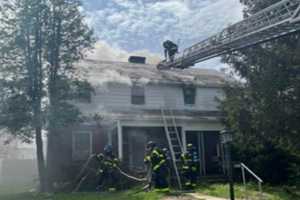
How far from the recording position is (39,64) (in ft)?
46.3

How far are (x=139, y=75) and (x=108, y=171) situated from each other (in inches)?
285

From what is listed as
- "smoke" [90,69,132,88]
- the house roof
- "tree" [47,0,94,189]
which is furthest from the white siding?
"tree" [47,0,94,189]

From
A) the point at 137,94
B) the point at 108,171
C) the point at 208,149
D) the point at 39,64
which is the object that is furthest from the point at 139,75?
the point at 108,171

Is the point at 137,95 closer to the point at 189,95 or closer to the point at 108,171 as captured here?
the point at 189,95

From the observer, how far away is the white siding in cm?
1758

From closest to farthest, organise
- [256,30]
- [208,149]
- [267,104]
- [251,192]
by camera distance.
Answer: [251,192] < [256,30] < [267,104] < [208,149]

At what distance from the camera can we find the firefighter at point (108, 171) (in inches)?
537

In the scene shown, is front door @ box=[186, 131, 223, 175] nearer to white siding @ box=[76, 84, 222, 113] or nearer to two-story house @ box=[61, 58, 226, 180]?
two-story house @ box=[61, 58, 226, 180]

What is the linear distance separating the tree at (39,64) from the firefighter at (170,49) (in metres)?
7.08

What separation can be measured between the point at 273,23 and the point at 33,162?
73.5 ft

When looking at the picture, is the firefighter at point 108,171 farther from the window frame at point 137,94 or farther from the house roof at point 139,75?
the window frame at point 137,94

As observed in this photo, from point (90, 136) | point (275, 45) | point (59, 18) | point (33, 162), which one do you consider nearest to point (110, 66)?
point (90, 136)

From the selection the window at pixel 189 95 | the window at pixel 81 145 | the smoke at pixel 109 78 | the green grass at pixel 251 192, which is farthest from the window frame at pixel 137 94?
the green grass at pixel 251 192

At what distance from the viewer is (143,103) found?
18.6 m
